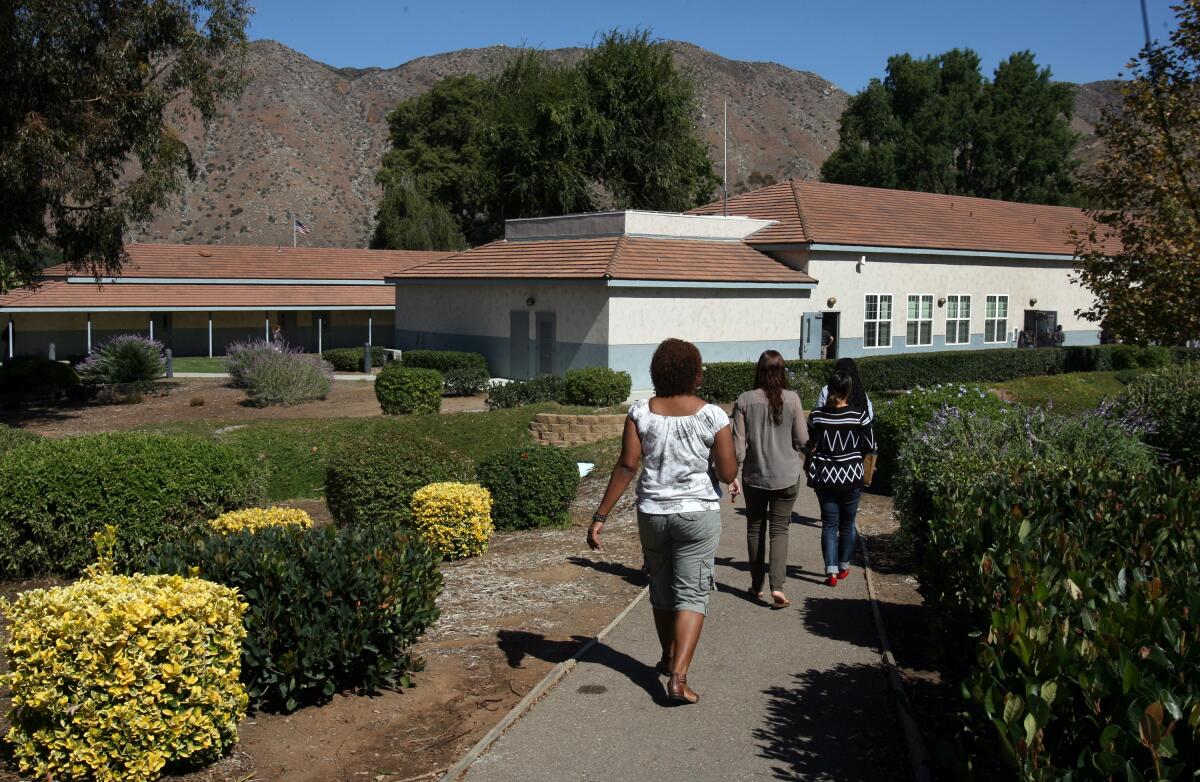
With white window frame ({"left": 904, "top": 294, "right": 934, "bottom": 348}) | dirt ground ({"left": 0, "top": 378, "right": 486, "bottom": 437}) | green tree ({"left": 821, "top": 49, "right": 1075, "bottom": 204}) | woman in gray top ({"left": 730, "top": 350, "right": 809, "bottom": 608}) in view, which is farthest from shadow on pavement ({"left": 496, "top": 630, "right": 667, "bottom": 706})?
green tree ({"left": 821, "top": 49, "right": 1075, "bottom": 204})

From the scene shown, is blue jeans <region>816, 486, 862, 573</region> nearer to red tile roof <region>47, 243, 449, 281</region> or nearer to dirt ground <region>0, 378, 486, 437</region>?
dirt ground <region>0, 378, 486, 437</region>

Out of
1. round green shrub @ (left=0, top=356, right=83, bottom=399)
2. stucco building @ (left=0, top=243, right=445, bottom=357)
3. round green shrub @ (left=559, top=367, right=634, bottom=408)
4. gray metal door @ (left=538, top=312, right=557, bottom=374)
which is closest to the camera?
round green shrub @ (left=559, top=367, right=634, bottom=408)

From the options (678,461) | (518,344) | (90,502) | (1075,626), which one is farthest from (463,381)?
(1075,626)

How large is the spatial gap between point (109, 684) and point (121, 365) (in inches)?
1120

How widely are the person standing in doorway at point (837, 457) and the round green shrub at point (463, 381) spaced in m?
19.5

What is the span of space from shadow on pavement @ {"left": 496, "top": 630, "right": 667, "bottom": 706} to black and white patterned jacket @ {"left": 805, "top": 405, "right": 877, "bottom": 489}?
229 cm

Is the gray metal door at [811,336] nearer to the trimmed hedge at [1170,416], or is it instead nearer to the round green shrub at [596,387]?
the round green shrub at [596,387]

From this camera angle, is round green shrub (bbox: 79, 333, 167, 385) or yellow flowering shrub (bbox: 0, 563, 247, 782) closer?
yellow flowering shrub (bbox: 0, 563, 247, 782)

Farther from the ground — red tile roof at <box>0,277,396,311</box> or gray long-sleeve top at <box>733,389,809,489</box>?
red tile roof at <box>0,277,396,311</box>

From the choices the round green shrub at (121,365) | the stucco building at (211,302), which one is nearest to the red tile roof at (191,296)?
the stucco building at (211,302)

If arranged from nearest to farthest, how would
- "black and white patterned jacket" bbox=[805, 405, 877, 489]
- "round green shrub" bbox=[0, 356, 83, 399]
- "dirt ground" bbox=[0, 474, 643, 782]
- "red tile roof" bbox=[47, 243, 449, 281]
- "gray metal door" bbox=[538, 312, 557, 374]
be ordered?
"dirt ground" bbox=[0, 474, 643, 782], "black and white patterned jacket" bbox=[805, 405, 877, 489], "gray metal door" bbox=[538, 312, 557, 374], "round green shrub" bbox=[0, 356, 83, 399], "red tile roof" bbox=[47, 243, 449, 281]

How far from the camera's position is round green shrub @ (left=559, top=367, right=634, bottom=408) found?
21.6 meters

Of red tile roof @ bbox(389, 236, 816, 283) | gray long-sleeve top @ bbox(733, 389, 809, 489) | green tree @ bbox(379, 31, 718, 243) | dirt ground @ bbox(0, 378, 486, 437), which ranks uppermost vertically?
green tree @ bbox(379, 31, 718, 243)

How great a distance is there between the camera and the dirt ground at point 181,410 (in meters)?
23.0
